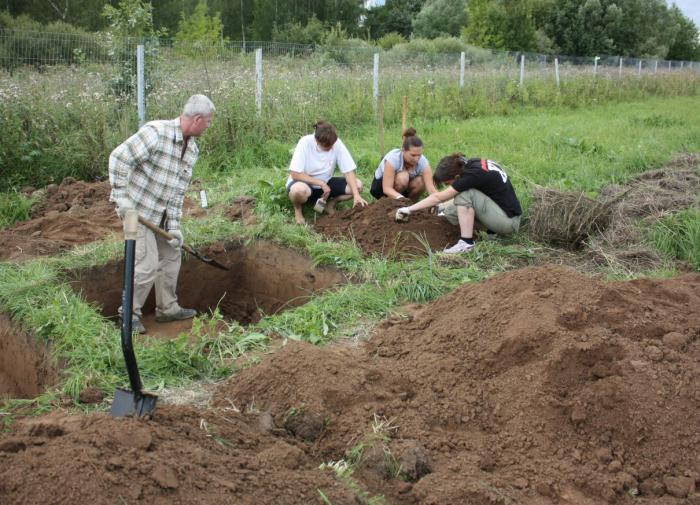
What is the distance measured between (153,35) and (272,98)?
2.05 meters

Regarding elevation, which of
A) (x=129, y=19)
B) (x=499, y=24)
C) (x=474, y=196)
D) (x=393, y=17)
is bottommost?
(x=474, y=196)

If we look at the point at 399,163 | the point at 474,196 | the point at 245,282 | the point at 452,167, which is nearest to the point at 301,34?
the point at 399,163

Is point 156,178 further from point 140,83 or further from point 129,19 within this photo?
point 129,19

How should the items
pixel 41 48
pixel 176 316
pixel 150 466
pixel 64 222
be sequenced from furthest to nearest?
pixel 41 48 → pixel 64 222 → pixel 176 316 → pixel 150 466

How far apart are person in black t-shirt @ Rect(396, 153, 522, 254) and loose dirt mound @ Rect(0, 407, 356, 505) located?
3.60m

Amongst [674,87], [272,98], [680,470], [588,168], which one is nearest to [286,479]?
[680,470]

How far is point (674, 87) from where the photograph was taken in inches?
950

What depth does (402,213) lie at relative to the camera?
21.4 ft

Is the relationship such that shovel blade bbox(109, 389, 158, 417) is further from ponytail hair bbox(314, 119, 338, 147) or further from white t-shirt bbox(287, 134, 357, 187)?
white t-shirt bbox(287, 134, 357, 187)

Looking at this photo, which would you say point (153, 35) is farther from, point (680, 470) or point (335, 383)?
point (680, 470)

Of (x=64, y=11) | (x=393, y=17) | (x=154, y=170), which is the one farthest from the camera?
(x=393, y=17)

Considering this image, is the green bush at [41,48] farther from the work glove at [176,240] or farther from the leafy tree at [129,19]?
the work glove at [176,240]

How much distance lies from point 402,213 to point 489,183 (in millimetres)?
861

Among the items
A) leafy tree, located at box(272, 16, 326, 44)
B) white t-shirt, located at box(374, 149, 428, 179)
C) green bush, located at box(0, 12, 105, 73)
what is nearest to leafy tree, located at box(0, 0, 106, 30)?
leafy tree, located at box(272, 16, 326, 44)
